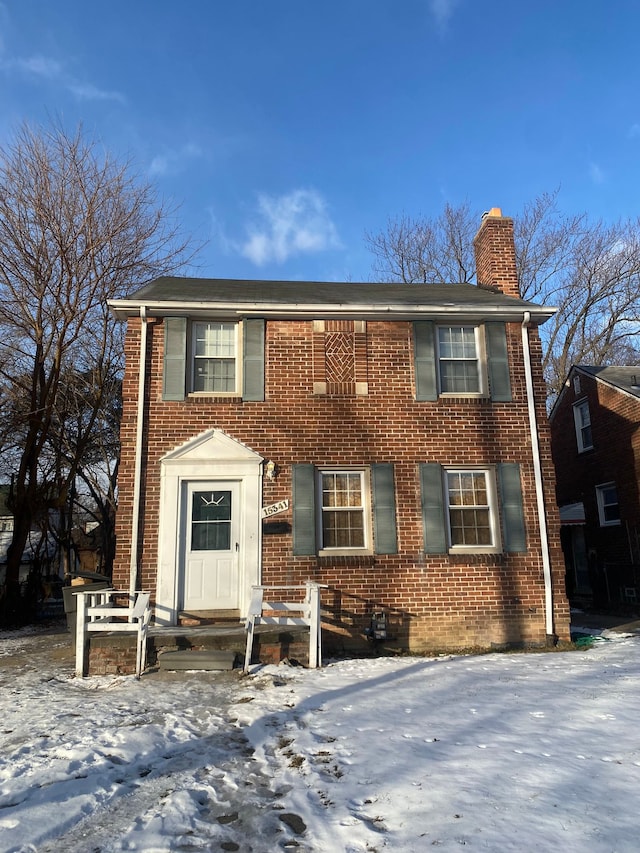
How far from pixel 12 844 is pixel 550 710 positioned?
4315 mm

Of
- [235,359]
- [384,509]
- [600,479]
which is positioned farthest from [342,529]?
[600,479]

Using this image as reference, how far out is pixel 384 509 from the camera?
9125mm

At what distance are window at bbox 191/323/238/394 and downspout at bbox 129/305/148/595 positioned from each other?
788 millimetres

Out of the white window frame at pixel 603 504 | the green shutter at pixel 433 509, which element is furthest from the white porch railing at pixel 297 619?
the white window frame at pixel 603 504

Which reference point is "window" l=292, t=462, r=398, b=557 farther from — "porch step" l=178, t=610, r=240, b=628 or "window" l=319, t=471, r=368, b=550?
"porch step" l=178, t=610, r=240, b=628

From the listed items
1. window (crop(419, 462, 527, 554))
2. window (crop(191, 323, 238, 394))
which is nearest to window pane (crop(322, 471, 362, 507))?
window (crop(419, 462, 527, 554))

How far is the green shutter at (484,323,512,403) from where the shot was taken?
32.0 ft

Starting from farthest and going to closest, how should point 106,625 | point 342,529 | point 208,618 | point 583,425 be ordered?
point 583,425 < point 342,529 < point 208,618 < point 106,625

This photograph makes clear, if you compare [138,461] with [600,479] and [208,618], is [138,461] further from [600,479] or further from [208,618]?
[600,479]

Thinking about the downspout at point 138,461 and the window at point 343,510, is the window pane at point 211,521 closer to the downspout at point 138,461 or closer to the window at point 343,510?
the downspout at point 138,461

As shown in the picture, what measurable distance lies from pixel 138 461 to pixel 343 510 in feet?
10.7

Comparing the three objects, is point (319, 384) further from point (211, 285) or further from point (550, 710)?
point (550, 710)

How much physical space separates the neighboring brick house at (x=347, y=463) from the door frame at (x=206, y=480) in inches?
0.9

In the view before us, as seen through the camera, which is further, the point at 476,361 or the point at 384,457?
the point at 476,361
